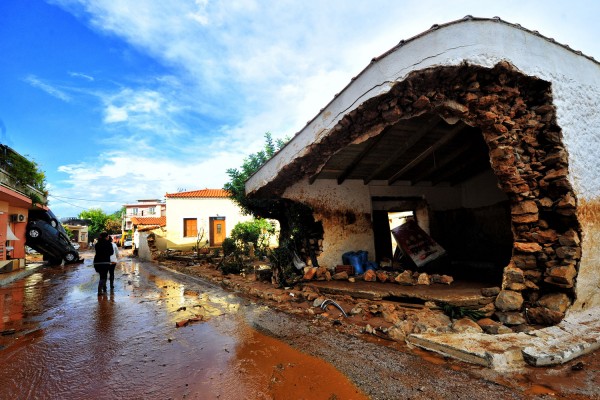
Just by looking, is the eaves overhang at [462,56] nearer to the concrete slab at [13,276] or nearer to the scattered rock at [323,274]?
the scattered rock at [323,274]

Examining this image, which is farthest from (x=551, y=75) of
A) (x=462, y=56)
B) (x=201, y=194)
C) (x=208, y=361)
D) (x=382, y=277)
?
(x=201, y=194)

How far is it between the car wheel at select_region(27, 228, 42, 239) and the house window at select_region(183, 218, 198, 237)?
9171 millimetres

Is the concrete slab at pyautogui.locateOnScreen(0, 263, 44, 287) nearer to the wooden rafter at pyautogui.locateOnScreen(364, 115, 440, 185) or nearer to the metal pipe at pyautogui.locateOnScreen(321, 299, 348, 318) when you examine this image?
the metal pipe at pyautogui.locateOnScreen(321, 299, 348, 318)

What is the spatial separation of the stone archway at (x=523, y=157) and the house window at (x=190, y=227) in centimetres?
2180

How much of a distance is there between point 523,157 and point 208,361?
5.05 meters

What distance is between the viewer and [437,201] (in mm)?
8477

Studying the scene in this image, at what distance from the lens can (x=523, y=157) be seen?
4164 millimetres

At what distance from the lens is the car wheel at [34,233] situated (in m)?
14.6

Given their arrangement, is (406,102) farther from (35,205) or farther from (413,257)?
(35,205)

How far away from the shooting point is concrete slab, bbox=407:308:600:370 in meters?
2.78

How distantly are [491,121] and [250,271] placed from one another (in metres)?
8.43


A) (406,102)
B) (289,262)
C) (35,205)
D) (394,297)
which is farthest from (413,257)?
(35,205)

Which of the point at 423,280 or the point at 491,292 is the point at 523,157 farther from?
the point at 423,280

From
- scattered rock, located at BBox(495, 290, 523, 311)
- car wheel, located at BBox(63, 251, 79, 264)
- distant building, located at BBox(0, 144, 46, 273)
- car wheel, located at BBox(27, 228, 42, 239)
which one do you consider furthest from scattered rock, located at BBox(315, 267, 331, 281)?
car wheel, located at BBox(63, 251, 79, 264)
